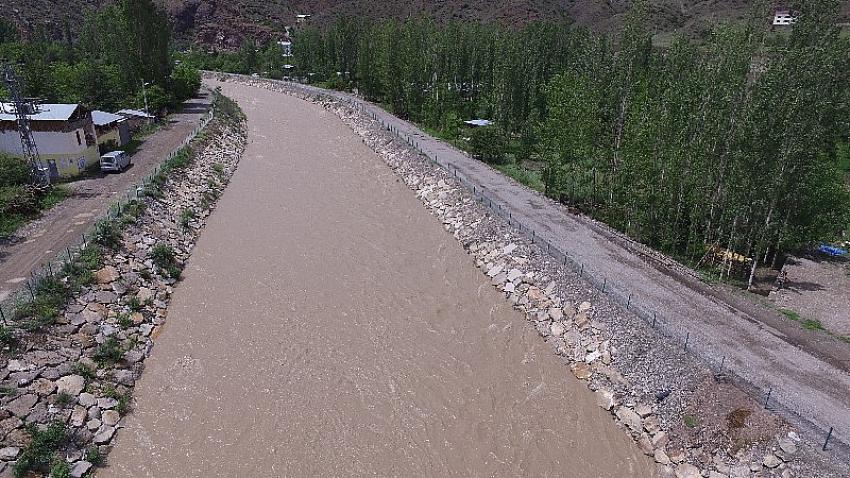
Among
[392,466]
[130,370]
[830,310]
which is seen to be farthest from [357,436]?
[830,310]

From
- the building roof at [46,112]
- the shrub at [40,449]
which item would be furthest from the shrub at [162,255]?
the building roof at [46,112]

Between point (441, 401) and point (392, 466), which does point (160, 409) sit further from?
point (441, 401)

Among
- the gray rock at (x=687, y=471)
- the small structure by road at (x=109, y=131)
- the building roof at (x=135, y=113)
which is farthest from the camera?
the building roof at (x=135, y=113)

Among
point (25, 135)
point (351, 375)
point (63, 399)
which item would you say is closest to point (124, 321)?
point (63, 399)

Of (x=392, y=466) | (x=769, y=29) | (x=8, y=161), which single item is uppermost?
(x=769, y=29)

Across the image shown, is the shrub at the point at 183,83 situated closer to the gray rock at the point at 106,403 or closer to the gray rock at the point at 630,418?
the gray rock at the point at 106,403
